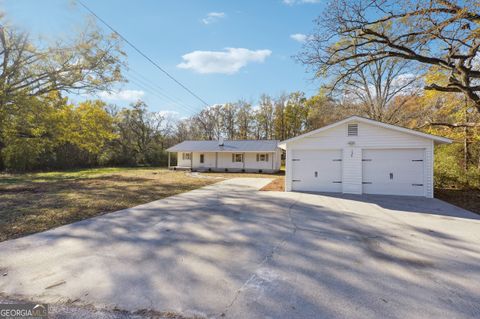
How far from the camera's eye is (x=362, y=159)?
9.40 m

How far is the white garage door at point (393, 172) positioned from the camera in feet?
29.1

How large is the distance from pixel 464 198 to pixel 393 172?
2.66 metres

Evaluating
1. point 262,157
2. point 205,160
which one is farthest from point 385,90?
point 205,160

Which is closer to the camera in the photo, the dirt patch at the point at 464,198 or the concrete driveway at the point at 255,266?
the concrete driveway at the point at 255,266

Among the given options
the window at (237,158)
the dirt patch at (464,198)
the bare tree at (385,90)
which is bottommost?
the dirt patch at (464,198)

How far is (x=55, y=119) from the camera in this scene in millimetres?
14484

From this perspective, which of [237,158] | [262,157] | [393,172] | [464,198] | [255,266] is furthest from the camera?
[237,158]

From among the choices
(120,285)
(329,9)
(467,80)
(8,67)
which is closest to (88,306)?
(120,285)

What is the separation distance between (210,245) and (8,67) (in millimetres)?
14182

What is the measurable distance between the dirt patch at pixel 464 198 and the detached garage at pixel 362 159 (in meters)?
0.83

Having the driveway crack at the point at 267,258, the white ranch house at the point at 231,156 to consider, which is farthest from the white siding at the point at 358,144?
the white ranch house at the point at 231,156

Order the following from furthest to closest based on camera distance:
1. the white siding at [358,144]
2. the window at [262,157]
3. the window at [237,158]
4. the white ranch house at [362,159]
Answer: the window at [237,158], the window at [262,157], the white ranch house at [362,159], the white siding at [358,144]

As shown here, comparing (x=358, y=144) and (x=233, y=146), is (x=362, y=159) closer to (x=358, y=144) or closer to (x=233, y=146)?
(x=358, y=144)

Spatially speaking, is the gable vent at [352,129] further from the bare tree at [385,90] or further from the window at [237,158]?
the window at [237,158]
